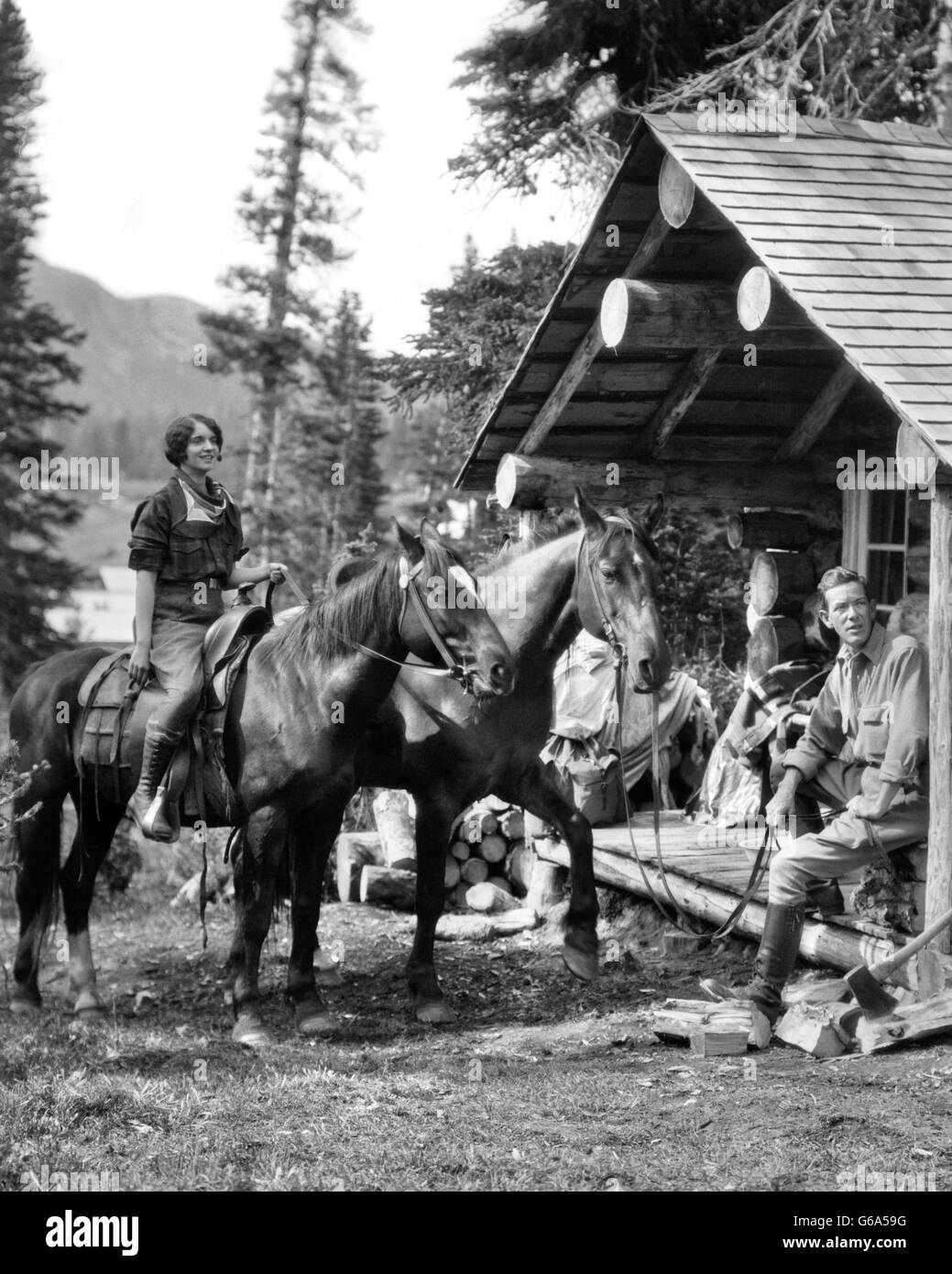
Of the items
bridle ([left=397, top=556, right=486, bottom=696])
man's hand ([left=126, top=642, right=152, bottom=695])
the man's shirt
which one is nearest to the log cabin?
the man's shirt

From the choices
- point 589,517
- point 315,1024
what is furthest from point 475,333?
point 315,1024

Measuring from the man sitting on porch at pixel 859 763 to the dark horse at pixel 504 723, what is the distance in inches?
38.9

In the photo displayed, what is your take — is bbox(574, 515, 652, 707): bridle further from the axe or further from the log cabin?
the axe

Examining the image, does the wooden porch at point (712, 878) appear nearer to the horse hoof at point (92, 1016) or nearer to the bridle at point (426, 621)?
the bridle at point (426, 621)

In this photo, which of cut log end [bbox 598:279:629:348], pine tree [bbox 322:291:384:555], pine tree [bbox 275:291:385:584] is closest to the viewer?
cut log end [bbox 598:279:629:348]

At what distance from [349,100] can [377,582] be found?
21021 millimetres

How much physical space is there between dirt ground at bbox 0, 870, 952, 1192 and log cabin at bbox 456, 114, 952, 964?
1.00 metres

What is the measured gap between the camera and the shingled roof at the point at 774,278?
6.69 metres

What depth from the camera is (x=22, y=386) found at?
3070 cm

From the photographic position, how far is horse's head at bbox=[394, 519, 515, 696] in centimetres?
695

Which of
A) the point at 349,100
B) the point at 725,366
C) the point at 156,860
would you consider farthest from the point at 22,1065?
the point at 349,100

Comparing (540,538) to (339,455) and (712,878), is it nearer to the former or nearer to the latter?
(712,878)

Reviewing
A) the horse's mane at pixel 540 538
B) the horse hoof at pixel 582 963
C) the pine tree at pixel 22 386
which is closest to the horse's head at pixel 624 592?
the horse's mane at pixel 540 538
